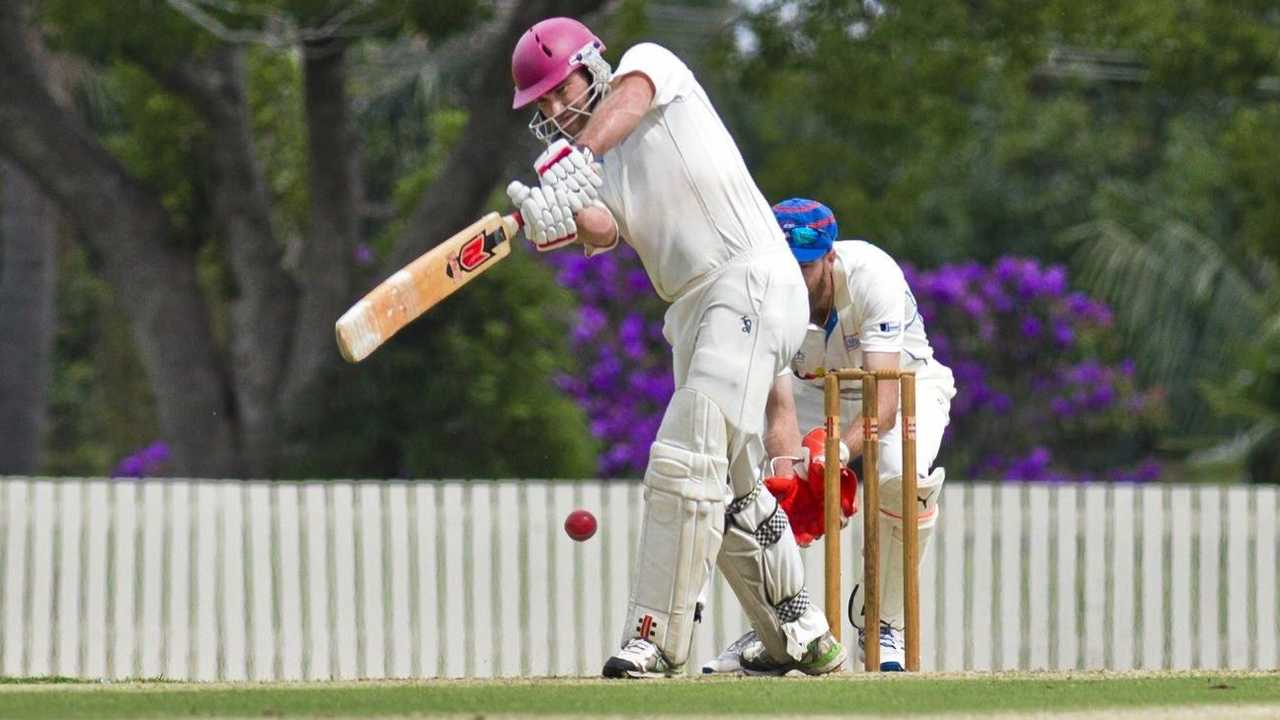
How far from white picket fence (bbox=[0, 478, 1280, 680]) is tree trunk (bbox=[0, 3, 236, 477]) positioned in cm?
309

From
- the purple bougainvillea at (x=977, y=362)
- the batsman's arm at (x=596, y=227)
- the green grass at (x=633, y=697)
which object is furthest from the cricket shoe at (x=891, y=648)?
the purple bougainvillea at (x=977, y=362)

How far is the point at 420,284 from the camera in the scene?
5207mm

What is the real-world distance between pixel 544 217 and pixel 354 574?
512cm

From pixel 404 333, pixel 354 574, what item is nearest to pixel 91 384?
pixel 404 333

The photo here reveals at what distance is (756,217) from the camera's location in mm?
5590

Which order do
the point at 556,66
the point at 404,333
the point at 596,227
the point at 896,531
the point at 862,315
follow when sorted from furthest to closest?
the point at 404,333 < the point at 896,531 < the point at 862,315 < the point at 556,66 < the point at 596,227

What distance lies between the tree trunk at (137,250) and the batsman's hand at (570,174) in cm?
782

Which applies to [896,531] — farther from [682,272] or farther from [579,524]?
[682,272]

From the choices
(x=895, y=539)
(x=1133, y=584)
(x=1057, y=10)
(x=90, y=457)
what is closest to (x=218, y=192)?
(x=1057, y=10)

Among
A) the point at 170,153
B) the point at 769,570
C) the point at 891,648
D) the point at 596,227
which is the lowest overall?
the point at 891,648

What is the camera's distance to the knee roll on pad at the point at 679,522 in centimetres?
542

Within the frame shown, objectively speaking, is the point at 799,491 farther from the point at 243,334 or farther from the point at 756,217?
the point at 243,334

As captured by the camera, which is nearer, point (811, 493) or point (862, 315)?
point (811, 493)

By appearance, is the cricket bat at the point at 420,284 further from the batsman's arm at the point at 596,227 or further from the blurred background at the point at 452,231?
the blurred background at the point at 452,231
